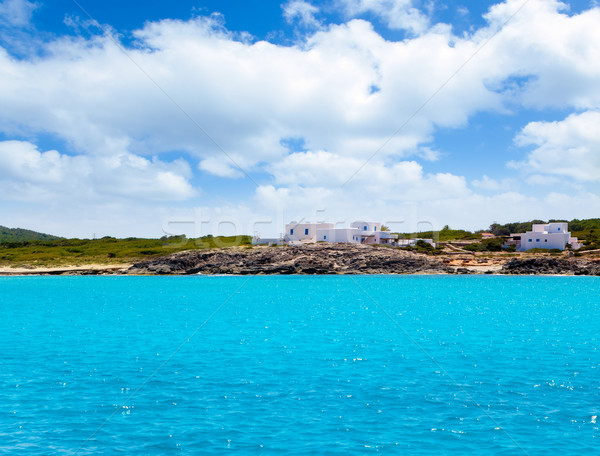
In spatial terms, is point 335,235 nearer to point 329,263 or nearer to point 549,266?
point 329,263

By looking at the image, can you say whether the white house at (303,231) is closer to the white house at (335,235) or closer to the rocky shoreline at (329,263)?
the white house at (335,235)

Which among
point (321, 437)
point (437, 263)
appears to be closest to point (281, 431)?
point (321, 437)

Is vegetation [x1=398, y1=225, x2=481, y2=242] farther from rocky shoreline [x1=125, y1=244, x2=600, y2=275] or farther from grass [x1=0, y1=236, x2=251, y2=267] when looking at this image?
grass [x1=0, y1=236, x2=251, y2=267]

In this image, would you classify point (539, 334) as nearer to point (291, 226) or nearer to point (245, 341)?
point (245, 341)

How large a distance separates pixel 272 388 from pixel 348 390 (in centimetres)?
302

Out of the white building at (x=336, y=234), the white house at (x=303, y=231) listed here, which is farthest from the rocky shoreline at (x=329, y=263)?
the white house at (x=303, y=231)

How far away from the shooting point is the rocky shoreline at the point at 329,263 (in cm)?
10738

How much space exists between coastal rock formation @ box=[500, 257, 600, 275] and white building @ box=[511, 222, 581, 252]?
20.2 meters

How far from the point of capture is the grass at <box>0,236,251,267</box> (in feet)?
413

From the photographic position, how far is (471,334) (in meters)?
31.7

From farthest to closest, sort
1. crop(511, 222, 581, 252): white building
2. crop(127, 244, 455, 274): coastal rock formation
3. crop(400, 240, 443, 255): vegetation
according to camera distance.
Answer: crop(400, 240, 443, 255): vegetation
crop(511, 222, 581, 252): white building
crop(127, 244, 455, 274): coastal rock formation

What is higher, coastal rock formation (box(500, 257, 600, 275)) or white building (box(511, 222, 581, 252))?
white building (box(511, 222, 581, 252))

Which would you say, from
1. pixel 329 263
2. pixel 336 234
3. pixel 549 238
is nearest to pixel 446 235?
pixel 549 238

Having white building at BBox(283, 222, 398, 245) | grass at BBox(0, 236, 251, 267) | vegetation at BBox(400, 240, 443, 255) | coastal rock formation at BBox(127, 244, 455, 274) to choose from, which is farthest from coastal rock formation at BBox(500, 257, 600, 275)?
grass at BBox(0, 236, 251, 267)
